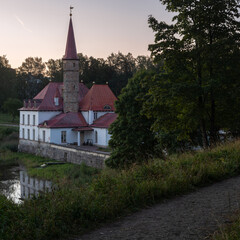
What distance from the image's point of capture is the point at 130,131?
25719mm

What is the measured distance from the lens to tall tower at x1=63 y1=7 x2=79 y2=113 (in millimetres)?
42625

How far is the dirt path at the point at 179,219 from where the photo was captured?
5.14 m

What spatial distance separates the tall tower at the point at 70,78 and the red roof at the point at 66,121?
3.77 ft

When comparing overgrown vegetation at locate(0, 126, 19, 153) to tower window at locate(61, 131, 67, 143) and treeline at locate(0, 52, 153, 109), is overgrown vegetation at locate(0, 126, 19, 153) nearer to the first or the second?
tower window at locate(61, 131, 67, 143)

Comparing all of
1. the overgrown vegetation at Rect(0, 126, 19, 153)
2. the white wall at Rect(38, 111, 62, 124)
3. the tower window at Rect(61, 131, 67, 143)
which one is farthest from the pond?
the overgrown vegetation at Rect(0, 126, 19, 153)

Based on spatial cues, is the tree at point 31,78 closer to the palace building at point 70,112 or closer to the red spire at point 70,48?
the palace building at point 70,112

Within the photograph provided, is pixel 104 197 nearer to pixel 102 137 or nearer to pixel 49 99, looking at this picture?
pixel 102 137

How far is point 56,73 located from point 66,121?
42.6 meters

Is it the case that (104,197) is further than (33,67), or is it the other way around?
(33,67)

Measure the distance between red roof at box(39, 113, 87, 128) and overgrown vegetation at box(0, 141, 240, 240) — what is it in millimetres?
31792

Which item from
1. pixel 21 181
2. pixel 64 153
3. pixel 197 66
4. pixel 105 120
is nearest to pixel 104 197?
pixel 197 66

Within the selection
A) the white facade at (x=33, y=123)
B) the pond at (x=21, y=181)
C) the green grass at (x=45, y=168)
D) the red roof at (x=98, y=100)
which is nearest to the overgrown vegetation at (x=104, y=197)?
the green grass at (x=45, y=168)

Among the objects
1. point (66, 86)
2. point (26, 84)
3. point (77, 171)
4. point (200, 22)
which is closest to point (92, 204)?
point (200, 22)

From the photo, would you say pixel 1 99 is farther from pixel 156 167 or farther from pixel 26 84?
pixel 156 167
